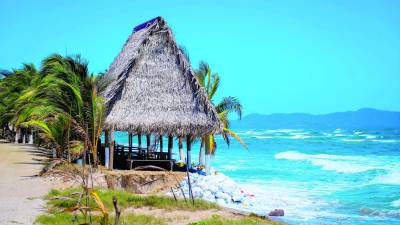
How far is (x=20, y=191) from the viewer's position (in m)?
12.5

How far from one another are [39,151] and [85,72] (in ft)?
37.1

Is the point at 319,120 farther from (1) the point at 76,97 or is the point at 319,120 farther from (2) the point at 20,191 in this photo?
(2) the point at 20,191

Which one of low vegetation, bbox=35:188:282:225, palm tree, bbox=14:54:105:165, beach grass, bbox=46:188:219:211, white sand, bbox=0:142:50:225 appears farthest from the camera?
palm tree, bbox=14:54:105:165

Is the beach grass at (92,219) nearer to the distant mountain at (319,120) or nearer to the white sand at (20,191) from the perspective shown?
the white sand at (20,191)

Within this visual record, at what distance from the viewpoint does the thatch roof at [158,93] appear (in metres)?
15.2

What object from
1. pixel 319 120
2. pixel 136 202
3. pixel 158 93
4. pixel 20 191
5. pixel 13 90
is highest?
pixel 319 120

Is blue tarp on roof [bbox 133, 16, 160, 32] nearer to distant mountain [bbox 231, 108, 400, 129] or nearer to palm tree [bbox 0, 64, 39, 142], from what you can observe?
palm tree [bbox 0, 64, 39, 142]

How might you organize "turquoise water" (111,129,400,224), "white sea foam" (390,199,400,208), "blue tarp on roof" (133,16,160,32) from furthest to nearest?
"blue tarp on roof" (133,16,160,32) < "white sea foam" (390,199,400,208) < "turquoise water" (111,129,400,224)

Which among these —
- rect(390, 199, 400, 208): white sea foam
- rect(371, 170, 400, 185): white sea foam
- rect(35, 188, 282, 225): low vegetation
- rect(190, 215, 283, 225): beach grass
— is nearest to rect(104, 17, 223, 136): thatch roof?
rect(35, 188, 282, 225): low vegetation

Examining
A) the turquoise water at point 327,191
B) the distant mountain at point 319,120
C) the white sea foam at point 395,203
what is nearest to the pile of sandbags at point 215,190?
the turquoise water at point 327,191

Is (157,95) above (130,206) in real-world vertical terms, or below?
above

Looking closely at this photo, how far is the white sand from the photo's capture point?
970cm

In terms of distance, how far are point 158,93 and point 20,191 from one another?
4.69 metres

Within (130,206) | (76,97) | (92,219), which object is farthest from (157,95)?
(92,219)
